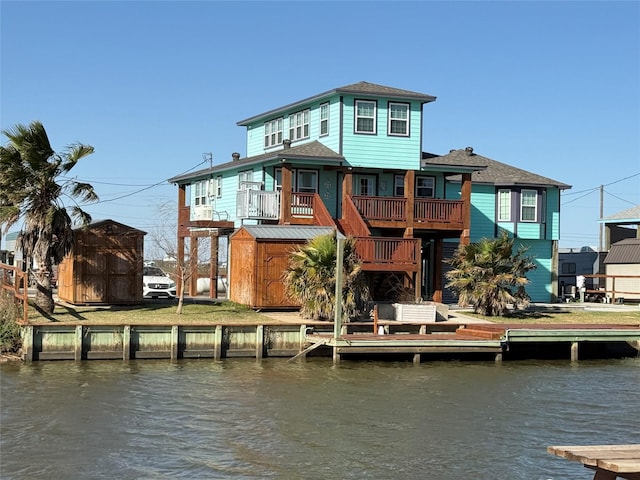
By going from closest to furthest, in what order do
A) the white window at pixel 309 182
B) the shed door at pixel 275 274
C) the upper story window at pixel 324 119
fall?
the shed door at pixel 275 274 < the white window at pixel 309 182 < the upper story window at pixel 324 119

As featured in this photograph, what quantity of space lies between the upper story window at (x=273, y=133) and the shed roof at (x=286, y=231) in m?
8.74

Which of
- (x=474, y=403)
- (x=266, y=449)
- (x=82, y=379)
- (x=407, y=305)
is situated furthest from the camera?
(x=407, y=305)

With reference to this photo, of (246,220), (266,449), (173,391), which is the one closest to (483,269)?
(246,220)

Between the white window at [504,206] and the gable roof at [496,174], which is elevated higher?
the gable roof at [496,174]

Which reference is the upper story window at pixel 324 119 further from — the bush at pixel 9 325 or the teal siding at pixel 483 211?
the bush at pixel 9 325

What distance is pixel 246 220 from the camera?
37.5 m

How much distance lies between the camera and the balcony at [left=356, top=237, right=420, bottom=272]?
102 ft

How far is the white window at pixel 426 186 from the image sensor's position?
1505 inches

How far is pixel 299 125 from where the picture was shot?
38.4m

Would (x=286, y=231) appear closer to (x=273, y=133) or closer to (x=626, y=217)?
(x=273, y=133)

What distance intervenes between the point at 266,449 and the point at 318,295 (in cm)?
1287

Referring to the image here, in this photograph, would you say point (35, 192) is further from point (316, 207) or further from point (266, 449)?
point (266, 449)

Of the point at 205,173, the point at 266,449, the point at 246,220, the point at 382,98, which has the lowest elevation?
the point at 266,449

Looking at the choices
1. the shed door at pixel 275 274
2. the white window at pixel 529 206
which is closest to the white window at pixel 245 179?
the shed door at pixel 275 274
